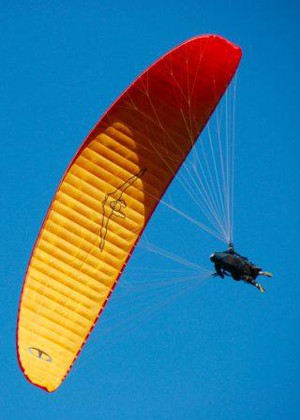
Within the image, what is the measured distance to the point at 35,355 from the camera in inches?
678

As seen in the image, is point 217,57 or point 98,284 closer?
point 217,57

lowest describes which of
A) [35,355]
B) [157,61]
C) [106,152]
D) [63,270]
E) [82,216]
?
[35,355]

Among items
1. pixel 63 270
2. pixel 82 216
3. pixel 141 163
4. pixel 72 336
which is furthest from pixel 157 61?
pixel 72 336

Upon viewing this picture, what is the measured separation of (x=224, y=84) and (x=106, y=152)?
273 cm

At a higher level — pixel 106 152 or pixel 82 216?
pixel 106 152

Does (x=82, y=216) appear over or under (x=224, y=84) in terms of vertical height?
under

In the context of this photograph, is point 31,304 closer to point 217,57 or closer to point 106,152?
point 106,152

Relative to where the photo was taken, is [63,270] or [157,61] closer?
[157,61]

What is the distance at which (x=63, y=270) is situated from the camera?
17.2 meters

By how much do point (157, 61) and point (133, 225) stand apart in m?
3.55

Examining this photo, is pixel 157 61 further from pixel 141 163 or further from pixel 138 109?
pixel 141 163

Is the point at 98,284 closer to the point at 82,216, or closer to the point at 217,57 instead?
the point at 82,216

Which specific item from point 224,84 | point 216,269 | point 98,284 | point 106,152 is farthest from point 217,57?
point 98,284

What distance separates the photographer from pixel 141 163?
56.4 feet
